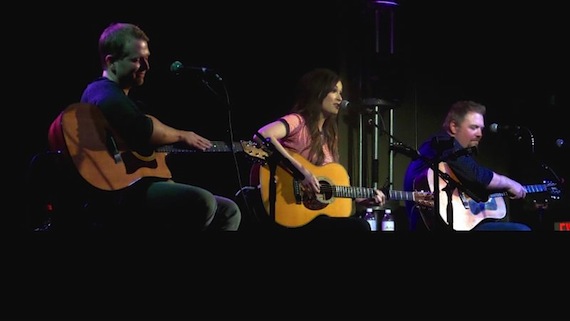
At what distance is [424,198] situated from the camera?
5324 millimetres

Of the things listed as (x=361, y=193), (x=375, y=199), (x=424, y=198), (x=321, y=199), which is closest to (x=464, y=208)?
(x=424, y=198)

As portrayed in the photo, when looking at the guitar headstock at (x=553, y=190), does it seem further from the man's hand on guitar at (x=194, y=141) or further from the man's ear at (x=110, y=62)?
the man's ear at (x=110, y=62)

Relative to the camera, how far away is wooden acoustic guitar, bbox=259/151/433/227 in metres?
4.57

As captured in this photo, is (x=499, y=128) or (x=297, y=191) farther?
(x=499, y=128)

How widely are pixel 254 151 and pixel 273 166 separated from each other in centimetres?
16

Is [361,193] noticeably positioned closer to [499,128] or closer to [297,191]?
[297,191]

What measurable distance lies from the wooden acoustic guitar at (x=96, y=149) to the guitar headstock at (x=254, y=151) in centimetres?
71

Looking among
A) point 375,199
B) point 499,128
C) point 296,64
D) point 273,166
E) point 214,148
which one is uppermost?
point 296,64

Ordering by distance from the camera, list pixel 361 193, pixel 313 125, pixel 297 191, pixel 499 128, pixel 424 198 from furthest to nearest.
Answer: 1. pixel 424 198
2. pixel 499 128
3. pixel 361 193
4. pixel 313 125
5. pixel 297 191

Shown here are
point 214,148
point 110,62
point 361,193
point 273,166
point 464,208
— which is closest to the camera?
point 110,62

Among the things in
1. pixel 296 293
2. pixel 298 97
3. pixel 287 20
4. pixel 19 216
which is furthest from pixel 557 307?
pixel 287 20

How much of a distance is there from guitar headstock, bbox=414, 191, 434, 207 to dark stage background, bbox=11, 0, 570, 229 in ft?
3.41

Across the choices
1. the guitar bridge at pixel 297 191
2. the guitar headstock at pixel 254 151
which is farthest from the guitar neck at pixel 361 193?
the guitar headstock at pixel 254 151

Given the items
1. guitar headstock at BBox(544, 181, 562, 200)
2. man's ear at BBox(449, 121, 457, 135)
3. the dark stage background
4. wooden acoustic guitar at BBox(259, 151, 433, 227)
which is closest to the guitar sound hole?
wooden acoustic guitar at BBox(259, 151, 433, 227)
